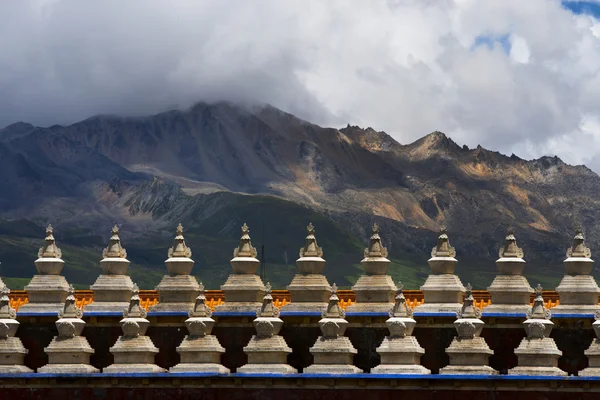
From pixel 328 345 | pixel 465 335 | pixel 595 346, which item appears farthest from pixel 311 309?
pixel 595 346

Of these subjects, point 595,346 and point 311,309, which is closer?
point 595,346

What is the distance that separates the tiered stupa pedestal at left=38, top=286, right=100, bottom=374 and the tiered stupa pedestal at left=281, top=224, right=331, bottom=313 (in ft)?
30.2

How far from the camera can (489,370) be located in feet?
243

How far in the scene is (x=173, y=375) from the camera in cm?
7700

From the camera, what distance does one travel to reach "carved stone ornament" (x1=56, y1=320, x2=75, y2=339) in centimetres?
7869

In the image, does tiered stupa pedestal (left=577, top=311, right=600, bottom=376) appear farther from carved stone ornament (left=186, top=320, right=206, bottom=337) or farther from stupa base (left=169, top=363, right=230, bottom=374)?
carved stone ornament (left=186, top=320, right=206, bottom=337)

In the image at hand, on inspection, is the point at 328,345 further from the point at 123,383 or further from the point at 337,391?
the point at 123,383

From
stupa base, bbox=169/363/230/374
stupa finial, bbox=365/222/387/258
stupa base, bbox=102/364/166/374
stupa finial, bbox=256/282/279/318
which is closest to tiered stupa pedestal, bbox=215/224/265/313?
stupa finial, bbox=256/282/279/318

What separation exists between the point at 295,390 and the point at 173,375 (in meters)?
5.49

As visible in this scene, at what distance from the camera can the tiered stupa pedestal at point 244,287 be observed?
79.4 metres

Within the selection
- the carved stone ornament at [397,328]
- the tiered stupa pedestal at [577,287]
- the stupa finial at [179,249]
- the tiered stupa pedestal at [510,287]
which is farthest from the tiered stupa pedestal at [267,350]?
the tiered stupa pedestal at [577,287]

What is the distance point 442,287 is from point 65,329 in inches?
674

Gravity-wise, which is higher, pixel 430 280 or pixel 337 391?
pixel 430 280

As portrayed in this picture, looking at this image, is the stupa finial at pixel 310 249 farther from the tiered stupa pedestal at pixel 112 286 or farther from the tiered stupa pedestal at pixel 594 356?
the tiered stupa pedestal at pixel 594 356
